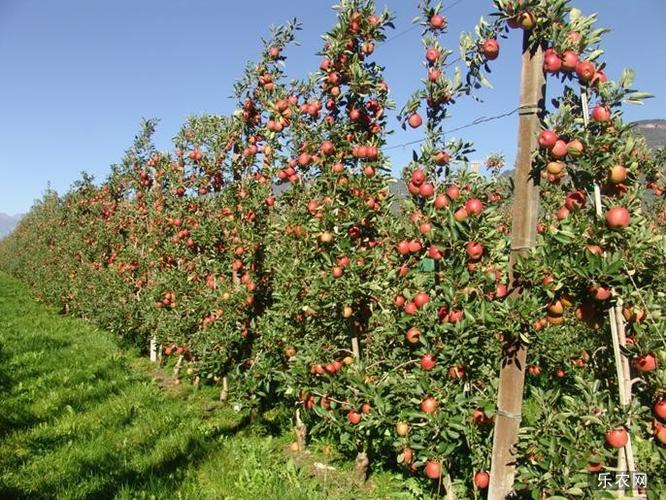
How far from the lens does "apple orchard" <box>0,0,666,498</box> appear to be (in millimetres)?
2605

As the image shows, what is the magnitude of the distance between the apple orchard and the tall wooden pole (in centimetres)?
1

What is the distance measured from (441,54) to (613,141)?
62.2 inches

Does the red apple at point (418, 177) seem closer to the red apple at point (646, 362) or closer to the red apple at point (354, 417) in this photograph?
the red apple at point (646, 362)

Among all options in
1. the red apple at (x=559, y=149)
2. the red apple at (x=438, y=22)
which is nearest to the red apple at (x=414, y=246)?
the red apple at (x=559, y=149)

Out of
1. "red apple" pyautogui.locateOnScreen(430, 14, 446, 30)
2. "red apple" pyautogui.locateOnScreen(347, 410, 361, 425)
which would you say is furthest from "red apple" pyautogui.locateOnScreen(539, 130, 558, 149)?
"red apple" pyautogui.locateOnScreen(347, 410, 361, 425)

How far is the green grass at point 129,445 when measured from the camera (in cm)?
421

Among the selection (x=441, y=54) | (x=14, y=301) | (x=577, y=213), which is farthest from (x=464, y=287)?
(x=14, y=301)

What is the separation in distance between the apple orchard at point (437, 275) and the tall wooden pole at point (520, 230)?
0.01 meters

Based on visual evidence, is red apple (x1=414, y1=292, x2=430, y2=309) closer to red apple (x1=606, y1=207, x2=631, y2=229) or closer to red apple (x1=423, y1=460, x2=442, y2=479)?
red apple (x1=423, y1=460, x2=442, y2=479)

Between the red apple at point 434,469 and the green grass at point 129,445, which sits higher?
the red apple at point 434,469

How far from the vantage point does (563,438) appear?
2.65 metres

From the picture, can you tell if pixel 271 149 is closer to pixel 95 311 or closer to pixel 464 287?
pixel 464 287

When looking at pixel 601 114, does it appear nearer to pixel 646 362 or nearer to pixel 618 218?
pixel 618 218

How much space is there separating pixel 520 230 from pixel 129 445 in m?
4.50
